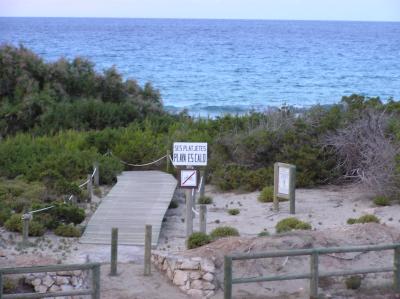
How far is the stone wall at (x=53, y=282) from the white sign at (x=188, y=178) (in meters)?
3.51

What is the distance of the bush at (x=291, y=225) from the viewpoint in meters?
16.5

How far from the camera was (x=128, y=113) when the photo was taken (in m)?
31.6

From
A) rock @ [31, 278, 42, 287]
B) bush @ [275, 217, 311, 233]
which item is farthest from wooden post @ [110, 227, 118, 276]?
bush @ [275, 217, 311, 233]

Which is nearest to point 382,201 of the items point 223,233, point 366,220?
point 366,220

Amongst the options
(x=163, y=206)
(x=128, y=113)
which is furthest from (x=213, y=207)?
(x=128, y=113)

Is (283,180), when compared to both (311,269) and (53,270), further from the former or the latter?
(53,270)

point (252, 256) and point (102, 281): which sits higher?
point (252, 256)

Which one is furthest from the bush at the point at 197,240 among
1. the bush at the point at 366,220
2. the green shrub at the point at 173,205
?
the green shrub at the point at 173,205

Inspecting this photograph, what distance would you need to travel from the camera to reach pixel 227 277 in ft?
38.4

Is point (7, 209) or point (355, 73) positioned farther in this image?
point (355, 73)

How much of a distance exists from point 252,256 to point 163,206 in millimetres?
7785

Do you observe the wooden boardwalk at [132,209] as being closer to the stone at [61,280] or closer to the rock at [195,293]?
the rock at [195,293]

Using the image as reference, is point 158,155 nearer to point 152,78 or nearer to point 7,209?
point 7,209

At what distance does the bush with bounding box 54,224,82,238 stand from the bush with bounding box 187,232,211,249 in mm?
3376
